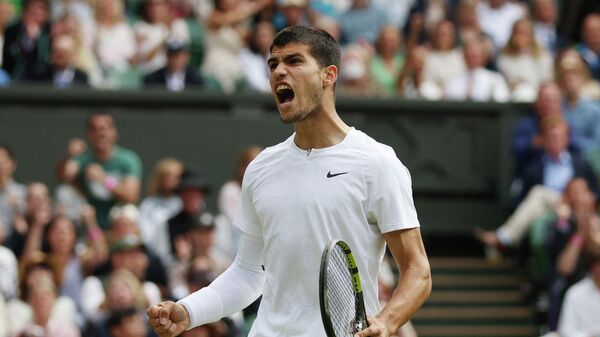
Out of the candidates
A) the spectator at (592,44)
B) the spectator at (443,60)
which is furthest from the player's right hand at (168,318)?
the spectator at (592,44)

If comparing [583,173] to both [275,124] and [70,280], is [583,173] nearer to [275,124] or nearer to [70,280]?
[275,124]

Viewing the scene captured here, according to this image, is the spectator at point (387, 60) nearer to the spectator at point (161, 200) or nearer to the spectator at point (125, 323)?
the spectator at point (161, 200)

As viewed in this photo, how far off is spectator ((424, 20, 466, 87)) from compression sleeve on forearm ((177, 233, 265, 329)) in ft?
27.3

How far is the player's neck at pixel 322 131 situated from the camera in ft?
17.4

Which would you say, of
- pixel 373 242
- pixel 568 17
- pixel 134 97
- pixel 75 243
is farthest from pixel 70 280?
pixel 568 17

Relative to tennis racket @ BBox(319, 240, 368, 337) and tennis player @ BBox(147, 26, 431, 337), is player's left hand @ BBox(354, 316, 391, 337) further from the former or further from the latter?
tennis player @ BBox(147, 26, 431, 337)

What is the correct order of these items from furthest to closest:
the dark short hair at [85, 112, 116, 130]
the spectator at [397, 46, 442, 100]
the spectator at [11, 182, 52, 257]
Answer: the spectator at [397, 46, 442, 100] → the dark short hair at [85, 112, 116, 130] → the spectator at [11, 182, 52, 257]

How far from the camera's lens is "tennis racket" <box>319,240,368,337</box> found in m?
4.71

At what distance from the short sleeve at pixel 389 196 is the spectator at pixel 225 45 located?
8.18 metres

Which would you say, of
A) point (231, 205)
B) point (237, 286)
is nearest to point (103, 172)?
point (231, 205)

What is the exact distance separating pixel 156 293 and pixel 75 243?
0.89 meters

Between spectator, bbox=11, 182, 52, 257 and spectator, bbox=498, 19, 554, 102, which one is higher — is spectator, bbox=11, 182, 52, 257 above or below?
below

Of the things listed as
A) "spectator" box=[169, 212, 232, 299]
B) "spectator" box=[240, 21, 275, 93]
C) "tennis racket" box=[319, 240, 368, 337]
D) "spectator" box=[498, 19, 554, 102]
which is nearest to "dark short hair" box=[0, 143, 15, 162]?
"spectator" box=[169, 212, 232, 299]

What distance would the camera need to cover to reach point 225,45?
13297 mm
